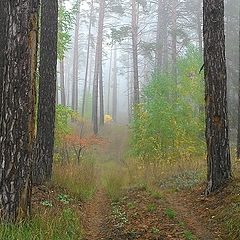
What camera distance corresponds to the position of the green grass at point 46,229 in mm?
5034

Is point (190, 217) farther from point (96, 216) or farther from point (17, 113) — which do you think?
point (17, 113)

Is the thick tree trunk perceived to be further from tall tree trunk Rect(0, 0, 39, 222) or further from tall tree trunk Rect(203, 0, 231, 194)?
tall tree trunk Rect(0, 0, 39, 222)

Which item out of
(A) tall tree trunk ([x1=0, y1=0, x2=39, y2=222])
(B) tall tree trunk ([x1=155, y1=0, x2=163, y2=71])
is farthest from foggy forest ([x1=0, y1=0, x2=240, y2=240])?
(B) tall tree trunk ([x1=155, y1=0, x2=163, y2=71])

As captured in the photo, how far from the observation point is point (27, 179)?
226 inches

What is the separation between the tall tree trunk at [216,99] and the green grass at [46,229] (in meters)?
3.64

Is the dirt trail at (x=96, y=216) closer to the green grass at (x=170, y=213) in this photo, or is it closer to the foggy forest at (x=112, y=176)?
the foggy forest at (x=112, y=176)

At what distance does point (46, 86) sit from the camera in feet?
31.2

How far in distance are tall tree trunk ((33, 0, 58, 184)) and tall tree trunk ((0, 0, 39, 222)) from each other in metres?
3.72

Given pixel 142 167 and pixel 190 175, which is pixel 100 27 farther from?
pixel 190 175

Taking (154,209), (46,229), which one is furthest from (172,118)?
(46,229)

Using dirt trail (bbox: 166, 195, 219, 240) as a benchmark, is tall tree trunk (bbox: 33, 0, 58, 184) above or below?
above

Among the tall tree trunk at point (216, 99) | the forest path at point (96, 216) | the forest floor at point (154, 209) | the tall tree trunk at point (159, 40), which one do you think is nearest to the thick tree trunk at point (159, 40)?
the tall tree trunk at point (159, 40)

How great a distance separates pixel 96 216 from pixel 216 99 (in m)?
3.76

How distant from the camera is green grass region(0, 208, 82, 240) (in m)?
5.03
